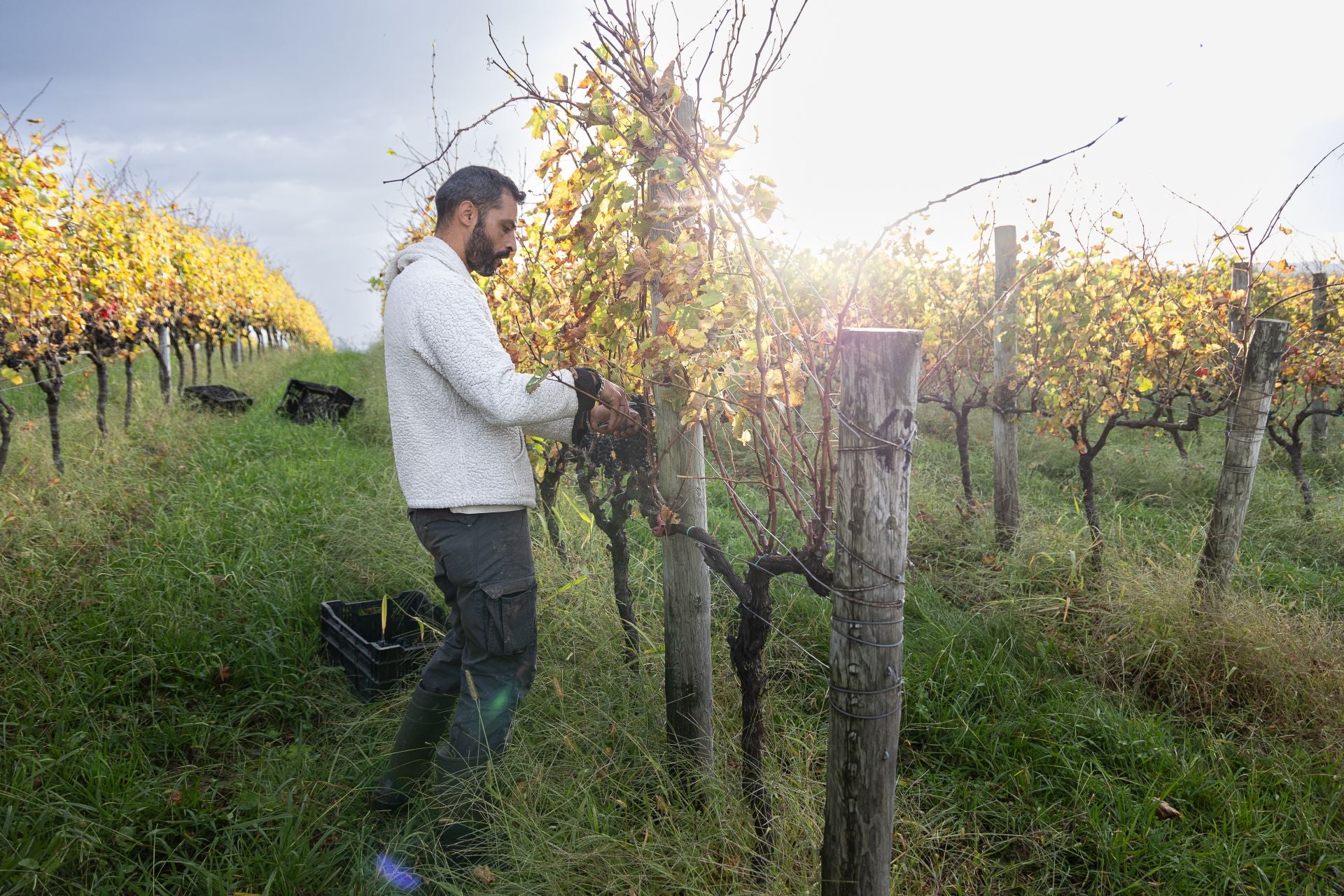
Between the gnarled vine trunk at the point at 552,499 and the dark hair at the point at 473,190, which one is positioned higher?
the dark hair at the point at 473,190

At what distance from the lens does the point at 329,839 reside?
2.44 meters

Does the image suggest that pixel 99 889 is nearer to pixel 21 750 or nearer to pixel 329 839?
pixel 329 839

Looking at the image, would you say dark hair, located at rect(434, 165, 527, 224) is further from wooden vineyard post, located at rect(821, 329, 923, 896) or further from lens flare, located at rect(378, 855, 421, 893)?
lens flare, located at rect(378, 855, 421, 893)

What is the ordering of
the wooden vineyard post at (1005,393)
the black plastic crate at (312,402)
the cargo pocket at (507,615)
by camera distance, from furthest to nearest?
the black plastic crate at (312,402)
the wooden vineyard post at (1005,393)
the cargo pocket at (507,615)

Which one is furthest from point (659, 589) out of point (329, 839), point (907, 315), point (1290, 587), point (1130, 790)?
point (907, 315)

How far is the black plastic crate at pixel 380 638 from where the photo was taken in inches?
120

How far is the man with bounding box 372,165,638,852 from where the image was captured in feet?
6.59

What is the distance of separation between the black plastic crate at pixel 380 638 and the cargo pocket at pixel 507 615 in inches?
44.4

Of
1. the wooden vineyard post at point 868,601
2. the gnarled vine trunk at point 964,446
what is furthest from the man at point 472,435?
the gnarled vine trunk at point 964,446

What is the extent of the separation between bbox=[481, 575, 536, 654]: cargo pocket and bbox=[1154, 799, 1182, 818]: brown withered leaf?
6.82 feet

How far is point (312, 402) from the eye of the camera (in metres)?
8.45

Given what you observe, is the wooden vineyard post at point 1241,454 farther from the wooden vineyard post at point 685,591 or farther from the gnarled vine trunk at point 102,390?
the gnarled vine trunk at point 102,390

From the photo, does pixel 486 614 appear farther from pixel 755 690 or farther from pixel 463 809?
pixel 755 690

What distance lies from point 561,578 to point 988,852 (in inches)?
84.0
